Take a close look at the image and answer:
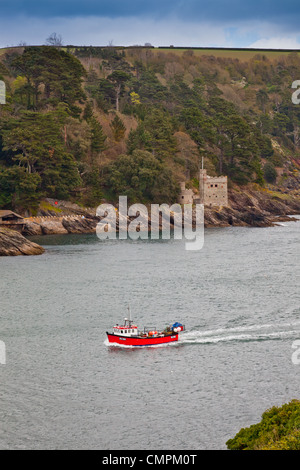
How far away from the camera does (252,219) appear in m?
153

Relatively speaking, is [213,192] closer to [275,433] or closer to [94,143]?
[94,143]

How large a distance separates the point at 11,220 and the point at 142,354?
243ft

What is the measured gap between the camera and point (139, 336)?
53781mm

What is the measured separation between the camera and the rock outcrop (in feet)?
328

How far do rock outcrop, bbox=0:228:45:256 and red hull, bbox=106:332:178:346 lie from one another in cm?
4945

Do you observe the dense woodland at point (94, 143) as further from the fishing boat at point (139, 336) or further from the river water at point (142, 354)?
the fishing boat at point (139, 336)

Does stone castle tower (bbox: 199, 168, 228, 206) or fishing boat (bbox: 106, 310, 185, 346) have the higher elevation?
stone castle tower (bbox: 199, 168, 228, 206)

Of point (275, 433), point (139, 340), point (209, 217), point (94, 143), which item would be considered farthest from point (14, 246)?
point (275, 433)

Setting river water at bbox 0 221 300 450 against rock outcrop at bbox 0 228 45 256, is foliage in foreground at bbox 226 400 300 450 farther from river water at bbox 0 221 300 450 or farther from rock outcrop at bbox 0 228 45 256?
rock outcrop at bbox 0 228 45 256

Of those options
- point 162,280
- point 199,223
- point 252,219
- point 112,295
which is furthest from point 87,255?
point 252,219

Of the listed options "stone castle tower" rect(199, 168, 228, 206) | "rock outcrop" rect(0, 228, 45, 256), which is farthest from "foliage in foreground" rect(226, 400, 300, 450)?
"stone castle tower" rect(199, 168, 228, 206)

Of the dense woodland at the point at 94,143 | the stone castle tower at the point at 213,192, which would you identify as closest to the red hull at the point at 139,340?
the dense woodland at the point at 94,143

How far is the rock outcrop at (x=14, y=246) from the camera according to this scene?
9988 cm
